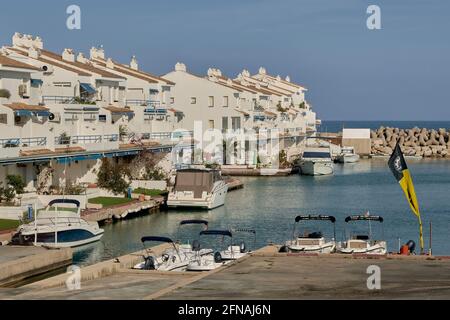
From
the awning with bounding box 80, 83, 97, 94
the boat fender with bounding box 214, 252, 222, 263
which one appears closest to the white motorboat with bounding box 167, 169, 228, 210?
the awning with bounding box 80, 83, 97, 94

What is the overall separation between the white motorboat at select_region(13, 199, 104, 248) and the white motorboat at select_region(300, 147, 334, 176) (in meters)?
49.1

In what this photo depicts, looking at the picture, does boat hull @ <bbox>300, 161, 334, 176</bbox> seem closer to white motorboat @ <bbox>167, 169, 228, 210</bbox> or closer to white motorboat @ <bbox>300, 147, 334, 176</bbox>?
white motorboat @ <bbox>300, 147, 334, 176</bbox>

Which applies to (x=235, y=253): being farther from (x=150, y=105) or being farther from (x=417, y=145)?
(x=417, y=145)

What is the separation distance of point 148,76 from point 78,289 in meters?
64.5

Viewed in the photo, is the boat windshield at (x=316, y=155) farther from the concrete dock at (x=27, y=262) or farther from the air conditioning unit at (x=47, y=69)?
the concrete dock at (x=27, y=262)

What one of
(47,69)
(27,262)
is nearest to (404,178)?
(27,262)

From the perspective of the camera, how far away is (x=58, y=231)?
39.1 m

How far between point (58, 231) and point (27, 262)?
687cm

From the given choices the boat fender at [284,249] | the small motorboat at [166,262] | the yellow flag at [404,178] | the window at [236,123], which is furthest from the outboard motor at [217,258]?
the window at [236,123]

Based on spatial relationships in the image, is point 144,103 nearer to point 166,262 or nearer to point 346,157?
point 346,157

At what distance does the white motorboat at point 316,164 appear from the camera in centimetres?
9025

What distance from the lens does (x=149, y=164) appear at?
217 feet

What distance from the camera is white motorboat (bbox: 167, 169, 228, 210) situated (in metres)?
56.6
